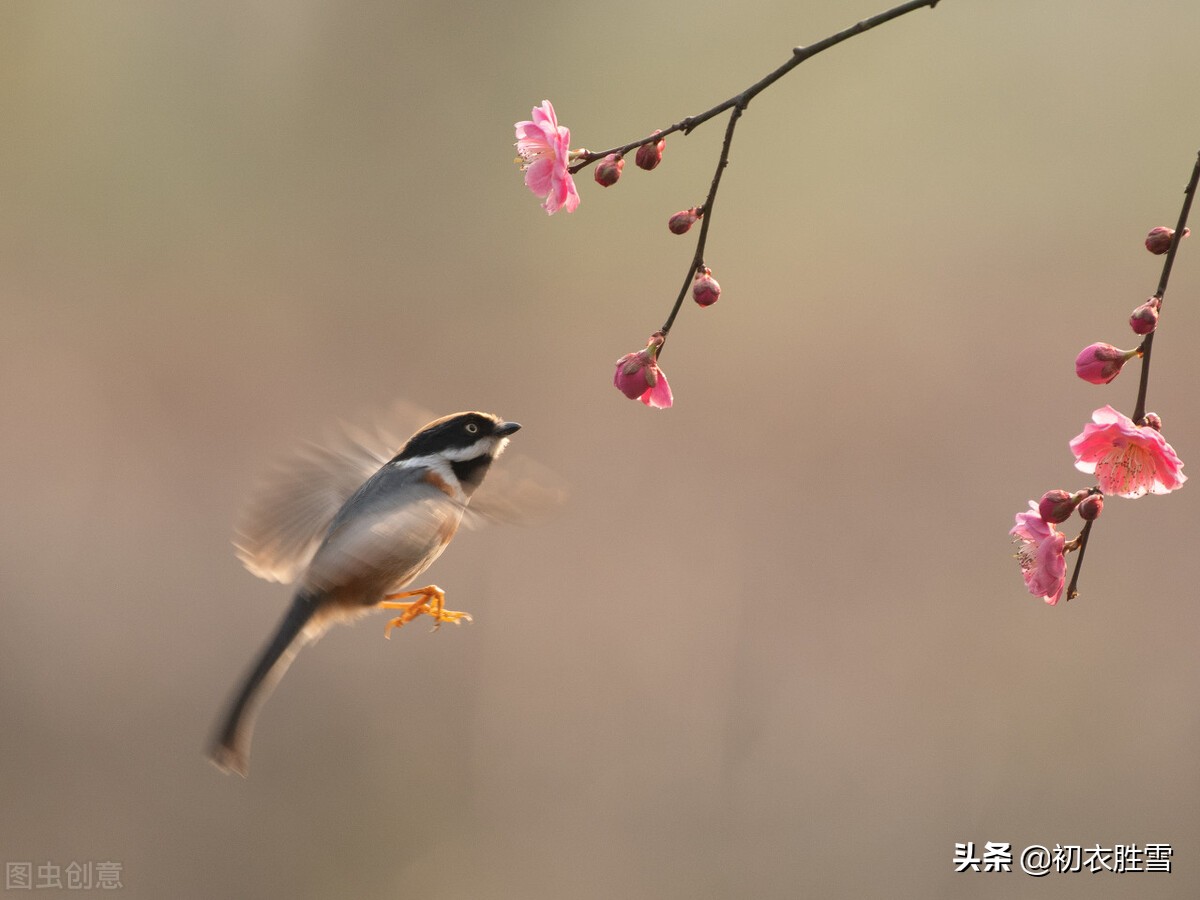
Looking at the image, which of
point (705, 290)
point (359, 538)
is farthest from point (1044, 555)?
point (359, 538)

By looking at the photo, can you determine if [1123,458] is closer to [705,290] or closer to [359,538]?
[705,290]

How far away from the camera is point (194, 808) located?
4434mm

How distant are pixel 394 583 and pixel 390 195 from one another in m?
5.35

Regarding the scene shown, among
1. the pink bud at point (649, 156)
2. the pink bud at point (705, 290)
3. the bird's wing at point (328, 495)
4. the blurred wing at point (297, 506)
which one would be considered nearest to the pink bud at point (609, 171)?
the pink bud at point (649, 156)

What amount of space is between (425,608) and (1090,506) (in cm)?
85

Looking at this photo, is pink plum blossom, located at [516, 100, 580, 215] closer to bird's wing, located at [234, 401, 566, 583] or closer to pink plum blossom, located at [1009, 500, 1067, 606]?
bird's wing, located at [234, 401, 566, 583]

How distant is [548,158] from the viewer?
1501 millimetres

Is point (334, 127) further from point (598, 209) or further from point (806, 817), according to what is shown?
point (806, 817)

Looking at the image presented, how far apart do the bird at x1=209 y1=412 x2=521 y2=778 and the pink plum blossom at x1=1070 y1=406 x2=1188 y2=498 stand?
0.79 m

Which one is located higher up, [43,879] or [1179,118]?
[1179,118]

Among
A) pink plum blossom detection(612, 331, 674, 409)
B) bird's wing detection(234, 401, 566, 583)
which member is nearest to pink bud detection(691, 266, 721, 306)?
pink plum blossom detection(612, 331, 674, 409)

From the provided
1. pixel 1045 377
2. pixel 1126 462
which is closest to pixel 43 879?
pixel 1126 462

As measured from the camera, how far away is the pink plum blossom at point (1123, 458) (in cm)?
121

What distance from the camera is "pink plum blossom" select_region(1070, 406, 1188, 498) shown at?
121 cm
